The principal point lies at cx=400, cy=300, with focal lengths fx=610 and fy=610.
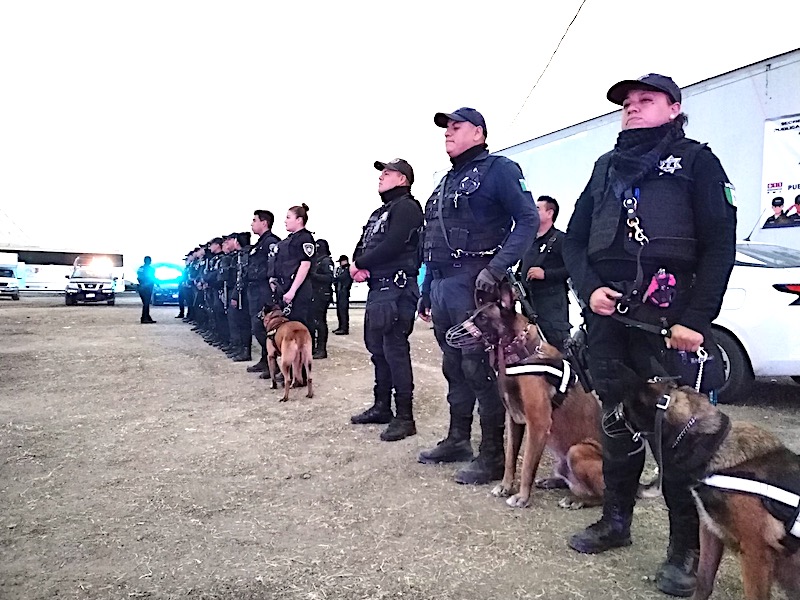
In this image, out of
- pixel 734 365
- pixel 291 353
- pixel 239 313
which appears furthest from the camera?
pixel 239 313

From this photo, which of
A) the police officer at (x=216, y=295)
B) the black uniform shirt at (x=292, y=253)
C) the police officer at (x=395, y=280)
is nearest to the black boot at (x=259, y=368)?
the black uniform shirt at (x=292, y=253)

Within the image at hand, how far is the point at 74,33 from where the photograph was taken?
1645 centimetres

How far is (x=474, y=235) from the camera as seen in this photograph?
323 centimetres

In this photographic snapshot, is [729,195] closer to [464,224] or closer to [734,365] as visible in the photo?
[464,224]

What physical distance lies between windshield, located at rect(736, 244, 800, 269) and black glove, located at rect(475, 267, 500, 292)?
2917 millimetres

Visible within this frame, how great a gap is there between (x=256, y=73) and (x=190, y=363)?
36.9 ft

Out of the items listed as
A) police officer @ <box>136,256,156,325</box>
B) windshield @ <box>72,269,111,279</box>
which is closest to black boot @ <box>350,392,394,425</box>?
police officer @ <box>136,256,156,325</box>

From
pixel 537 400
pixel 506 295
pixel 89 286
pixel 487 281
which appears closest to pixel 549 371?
pixel 537 400

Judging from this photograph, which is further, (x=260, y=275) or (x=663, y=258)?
(x=260, y=275)

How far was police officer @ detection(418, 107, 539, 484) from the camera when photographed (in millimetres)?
3170

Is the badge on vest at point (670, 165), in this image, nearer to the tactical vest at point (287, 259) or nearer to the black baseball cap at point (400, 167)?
the black baseball cap at point (400, 167)

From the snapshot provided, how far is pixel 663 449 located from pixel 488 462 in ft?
4.84

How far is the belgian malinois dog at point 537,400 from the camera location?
2.87m

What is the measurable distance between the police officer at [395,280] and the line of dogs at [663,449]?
1236 mm
